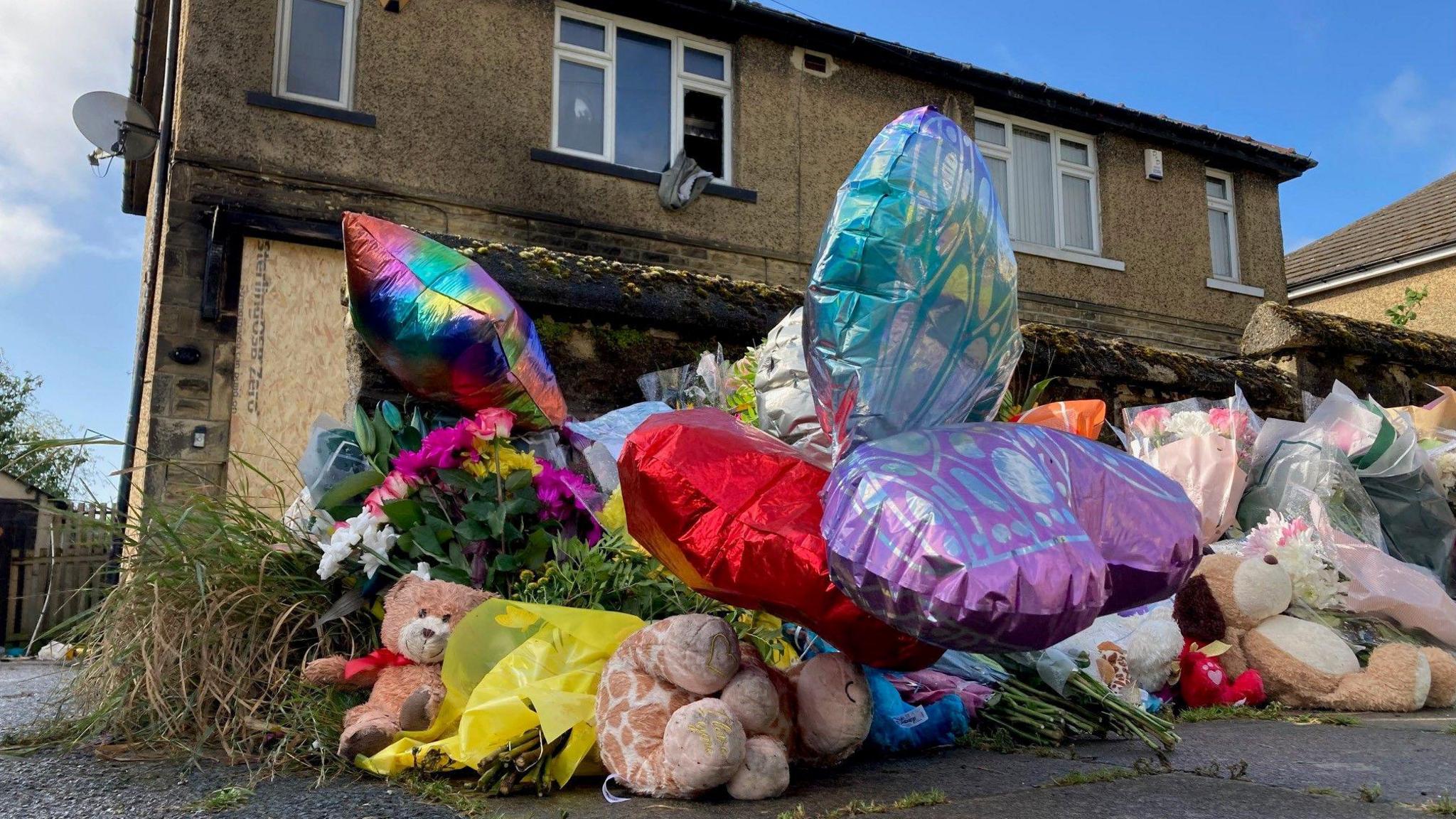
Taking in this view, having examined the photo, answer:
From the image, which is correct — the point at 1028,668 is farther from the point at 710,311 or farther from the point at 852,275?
the point at 710,311

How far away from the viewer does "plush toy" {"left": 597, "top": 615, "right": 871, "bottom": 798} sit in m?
1.75

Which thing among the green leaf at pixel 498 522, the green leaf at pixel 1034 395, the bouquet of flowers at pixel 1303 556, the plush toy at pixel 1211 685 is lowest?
the plush toy at pixel 1211 685

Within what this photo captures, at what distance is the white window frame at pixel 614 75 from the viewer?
8672 millimetres

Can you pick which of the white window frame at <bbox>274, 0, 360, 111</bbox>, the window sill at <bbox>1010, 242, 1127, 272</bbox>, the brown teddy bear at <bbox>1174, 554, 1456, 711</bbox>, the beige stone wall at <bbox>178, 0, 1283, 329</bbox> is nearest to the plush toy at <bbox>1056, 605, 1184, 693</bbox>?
the brown teddy bear at <bbox>1174, 554, 1456, 711</bbox>

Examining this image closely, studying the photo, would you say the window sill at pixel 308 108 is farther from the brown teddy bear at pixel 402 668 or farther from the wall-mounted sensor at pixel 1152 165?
the wall-mounted sensor at pixel 1152 165

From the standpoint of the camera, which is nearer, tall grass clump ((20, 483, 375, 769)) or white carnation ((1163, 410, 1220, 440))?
tall grass clump ((20, 483, 375, 769))

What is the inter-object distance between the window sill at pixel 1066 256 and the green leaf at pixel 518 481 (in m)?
8.82

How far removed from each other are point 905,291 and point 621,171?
754cm

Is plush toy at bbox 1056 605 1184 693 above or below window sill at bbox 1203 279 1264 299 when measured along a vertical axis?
below

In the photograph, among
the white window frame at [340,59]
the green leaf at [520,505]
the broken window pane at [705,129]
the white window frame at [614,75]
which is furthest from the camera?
the broken window pane at [705,129]

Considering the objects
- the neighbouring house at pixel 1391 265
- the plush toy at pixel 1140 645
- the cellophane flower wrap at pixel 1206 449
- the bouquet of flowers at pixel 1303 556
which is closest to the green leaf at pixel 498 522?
the plush toy at pixel 1140 645

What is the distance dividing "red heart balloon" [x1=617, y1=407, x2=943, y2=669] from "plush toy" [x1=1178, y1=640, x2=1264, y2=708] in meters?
1.84

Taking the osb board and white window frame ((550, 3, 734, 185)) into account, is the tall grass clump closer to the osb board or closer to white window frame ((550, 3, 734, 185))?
the osb board

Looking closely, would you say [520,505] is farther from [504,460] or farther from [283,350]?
[283,350]
